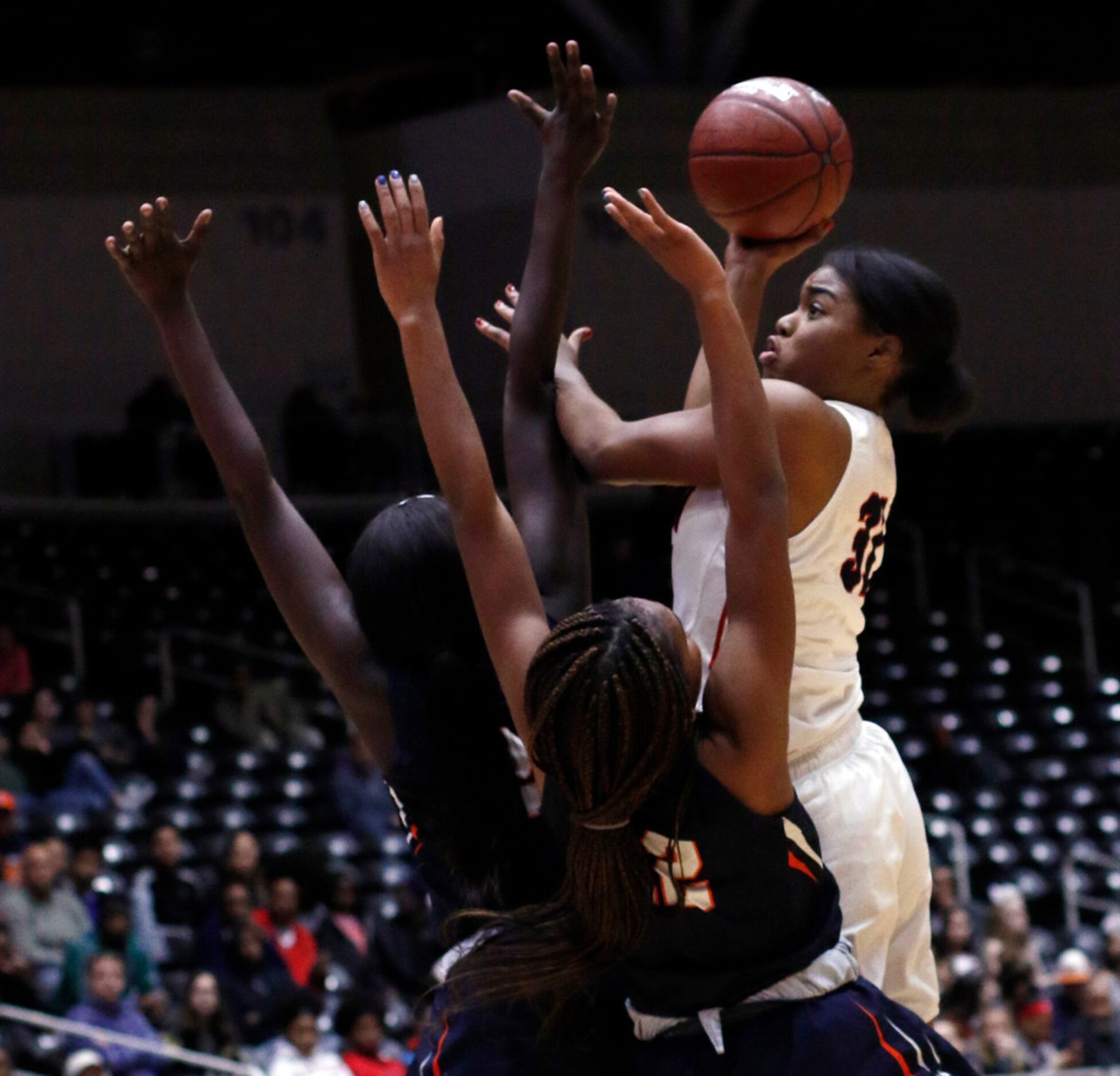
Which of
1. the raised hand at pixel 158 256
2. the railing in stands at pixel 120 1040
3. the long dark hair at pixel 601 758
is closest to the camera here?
the long dark hair at pixel 601 758

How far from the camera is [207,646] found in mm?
12125

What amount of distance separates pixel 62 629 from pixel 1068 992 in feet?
21.6

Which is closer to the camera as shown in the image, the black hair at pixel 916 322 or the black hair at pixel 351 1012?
the black hair at pixel 916 322

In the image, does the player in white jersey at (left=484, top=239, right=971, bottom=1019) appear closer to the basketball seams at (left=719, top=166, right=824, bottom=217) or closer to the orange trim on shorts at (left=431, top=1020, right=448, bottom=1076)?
the basketball seams at (left=719, top=166, right=824, bottom=217)

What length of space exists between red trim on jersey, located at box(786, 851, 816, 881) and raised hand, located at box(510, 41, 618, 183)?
107 cm

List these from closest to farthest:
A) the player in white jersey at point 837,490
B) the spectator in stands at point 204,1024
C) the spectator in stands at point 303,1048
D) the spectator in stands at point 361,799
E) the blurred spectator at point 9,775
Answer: the player in white jersey at point 837,490
the spectator in stands at point 303,1048
the spectator in stands at point 204,1024
the blurred spectator at point 9,775
the spectator in stands at point 361,799

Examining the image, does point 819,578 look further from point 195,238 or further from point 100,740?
point 100,740

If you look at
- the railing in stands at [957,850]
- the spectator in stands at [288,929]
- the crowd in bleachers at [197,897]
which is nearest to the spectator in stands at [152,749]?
the crowd in bleachers at [197,897]

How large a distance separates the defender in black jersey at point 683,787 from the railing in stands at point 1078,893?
7960mm

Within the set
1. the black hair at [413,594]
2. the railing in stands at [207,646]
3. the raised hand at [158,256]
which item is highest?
the raised hand at [158,256]

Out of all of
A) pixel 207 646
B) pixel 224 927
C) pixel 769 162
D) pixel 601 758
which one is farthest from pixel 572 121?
pixel 207 646

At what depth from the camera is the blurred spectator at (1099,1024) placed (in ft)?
25.7

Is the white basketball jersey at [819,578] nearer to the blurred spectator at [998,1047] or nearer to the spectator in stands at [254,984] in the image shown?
the spectator in stands at [254,984]

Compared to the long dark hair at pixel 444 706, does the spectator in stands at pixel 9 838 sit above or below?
below
